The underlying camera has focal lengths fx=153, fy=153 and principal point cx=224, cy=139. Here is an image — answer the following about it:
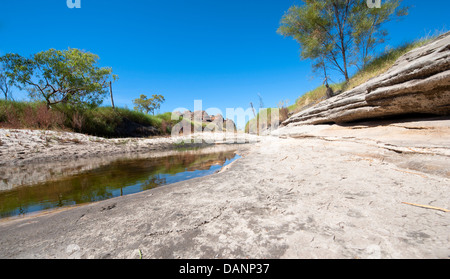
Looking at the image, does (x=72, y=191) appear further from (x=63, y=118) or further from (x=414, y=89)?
(x=63, y=118)

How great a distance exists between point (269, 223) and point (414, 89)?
495 cm

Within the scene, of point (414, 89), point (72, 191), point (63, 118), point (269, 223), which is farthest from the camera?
point (63, 118)

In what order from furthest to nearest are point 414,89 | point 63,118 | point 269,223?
point 63,118, point 414,89, point 269,223

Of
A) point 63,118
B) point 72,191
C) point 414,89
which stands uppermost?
point 63,118

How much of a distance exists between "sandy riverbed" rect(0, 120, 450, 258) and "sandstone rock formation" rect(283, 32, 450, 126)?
203 cm

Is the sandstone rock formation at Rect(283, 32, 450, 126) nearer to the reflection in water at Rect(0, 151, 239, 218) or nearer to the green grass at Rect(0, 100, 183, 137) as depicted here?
the reflection in water at Rect(0, 151, 239, 218)

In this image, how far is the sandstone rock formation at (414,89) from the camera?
10.2 ft

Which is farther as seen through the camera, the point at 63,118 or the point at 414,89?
the point at 63,118

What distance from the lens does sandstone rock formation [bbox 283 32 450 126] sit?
3109 mm

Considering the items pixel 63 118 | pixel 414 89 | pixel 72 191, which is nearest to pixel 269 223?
pixel 72 191

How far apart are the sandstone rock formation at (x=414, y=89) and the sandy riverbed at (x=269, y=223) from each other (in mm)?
2034

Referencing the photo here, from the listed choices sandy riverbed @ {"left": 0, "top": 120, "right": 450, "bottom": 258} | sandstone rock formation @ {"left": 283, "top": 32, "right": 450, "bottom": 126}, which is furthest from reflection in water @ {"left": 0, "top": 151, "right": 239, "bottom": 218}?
sandstone rock formation @ {"left": 283, "top": 32, "right": 450, "bottom": 126}

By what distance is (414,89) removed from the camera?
11.5ft

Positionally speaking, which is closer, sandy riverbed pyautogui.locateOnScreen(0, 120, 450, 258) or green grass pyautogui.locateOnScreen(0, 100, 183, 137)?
sandy riverbed pyautogui.locateOnScreen(0, 120, 450, 258)
